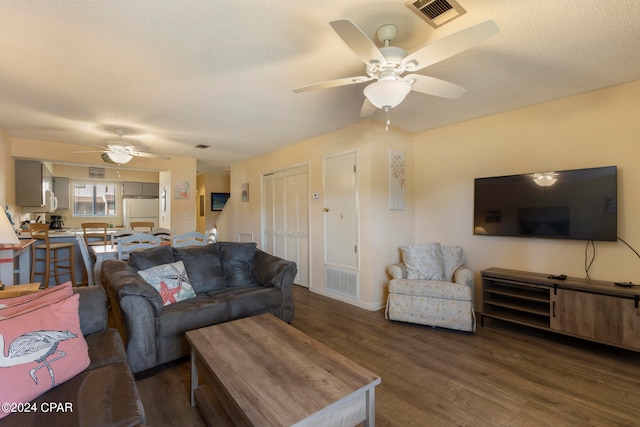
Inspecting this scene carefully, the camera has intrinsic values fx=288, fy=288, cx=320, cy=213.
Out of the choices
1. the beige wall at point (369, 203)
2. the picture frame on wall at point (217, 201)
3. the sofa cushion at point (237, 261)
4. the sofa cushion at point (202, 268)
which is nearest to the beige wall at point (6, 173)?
the sofa cushion at point (202, 268)

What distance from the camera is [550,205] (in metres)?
2.90

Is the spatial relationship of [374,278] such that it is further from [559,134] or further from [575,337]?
[559,134]

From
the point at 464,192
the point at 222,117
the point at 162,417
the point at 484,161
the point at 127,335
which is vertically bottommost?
the point at 162,417

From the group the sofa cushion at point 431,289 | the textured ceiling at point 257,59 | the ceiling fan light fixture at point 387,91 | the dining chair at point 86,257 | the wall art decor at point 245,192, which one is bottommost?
the sofa cushion at point 431,289

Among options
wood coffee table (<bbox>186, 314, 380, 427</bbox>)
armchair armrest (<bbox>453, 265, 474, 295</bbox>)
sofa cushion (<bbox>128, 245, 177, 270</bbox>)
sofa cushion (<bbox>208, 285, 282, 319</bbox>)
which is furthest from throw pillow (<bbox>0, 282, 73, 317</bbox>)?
armchair armrest (<bbox>453, 265, 474, 295</bbox>)

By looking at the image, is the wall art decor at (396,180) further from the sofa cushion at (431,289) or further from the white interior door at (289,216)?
the white interior door at (289,216)

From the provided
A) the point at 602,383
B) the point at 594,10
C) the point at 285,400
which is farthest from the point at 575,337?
the point at 285,400

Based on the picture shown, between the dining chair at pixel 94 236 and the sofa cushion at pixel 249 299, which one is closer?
the sofa cushion at pixel 249 299

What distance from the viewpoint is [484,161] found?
11.4 ft

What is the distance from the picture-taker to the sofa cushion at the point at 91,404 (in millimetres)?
1081

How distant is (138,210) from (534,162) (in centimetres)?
844

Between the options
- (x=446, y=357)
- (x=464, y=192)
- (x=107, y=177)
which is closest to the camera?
(x=446, y=357)

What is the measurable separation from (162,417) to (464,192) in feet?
12.2

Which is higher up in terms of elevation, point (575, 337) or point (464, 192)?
point (464, 192)
